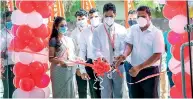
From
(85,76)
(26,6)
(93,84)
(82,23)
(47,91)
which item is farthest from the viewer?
(82,23)

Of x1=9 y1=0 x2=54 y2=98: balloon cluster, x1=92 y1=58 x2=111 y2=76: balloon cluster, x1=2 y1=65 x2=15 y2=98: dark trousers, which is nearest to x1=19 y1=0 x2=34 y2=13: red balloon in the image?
x1=9 y1=0 x2=54 y2=98: balloon cluster

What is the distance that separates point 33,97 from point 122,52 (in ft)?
3.53

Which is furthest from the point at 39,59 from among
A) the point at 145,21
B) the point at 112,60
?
the point at 145,21

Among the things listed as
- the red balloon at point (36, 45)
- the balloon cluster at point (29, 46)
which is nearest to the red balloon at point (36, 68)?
the balloon cluster at point (29, 46)

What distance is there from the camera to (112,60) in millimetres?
3855

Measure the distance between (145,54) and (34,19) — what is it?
1.15 m

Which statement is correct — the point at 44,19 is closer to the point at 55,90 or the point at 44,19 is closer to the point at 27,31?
the point at 27,31

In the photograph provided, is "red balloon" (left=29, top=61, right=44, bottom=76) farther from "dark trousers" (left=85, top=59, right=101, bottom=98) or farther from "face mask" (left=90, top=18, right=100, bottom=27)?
"face mask" (left=90, top=18, right=100, bottom=27)

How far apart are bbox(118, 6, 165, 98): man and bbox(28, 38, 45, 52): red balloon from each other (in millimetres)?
936

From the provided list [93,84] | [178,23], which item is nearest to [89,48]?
[93,84]

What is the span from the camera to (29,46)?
3387 millimetres

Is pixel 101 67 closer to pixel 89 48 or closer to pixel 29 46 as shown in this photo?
pixel 89 48

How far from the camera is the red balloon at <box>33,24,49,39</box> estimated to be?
3.42 metres

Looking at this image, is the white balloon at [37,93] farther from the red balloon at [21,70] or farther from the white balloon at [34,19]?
the white balloon at [34,19]
